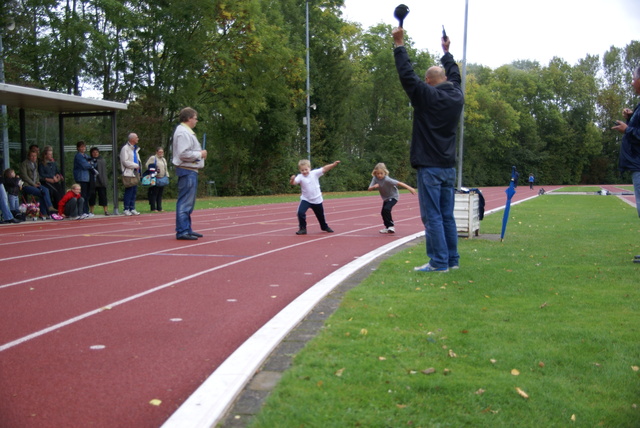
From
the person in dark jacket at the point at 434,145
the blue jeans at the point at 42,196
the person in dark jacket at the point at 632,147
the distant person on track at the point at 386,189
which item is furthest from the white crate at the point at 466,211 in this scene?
the blue jeans at the point at 42,196

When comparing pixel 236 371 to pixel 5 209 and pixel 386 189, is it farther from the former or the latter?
pixel 5 209

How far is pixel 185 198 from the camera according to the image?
1091cm

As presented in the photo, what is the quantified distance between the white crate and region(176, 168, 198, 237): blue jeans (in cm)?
455

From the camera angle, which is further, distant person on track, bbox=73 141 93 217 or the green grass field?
distant person on track, bbox=73 141 93 217

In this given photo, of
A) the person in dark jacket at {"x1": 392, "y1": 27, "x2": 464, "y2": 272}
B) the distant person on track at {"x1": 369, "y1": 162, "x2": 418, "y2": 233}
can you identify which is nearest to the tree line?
the distant person on track at {"x1": 369, "y1": 162, "x2": 418, "y2": 233}

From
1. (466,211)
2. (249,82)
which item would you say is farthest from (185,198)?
(249,82)

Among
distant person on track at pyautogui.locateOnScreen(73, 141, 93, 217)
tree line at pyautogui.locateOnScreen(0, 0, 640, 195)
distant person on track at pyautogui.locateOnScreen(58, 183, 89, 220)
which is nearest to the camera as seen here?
distant person on track at pyautogui.locateOnScreen(58, 183, 89, 220)

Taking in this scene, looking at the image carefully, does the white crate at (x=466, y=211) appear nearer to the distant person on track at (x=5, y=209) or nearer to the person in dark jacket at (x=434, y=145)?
the person in dark jacket at (x=434, y=145)

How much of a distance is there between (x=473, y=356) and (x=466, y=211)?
7411 mm

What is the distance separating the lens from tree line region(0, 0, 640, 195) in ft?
83.1

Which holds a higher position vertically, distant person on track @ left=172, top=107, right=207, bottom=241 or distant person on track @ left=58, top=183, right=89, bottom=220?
distant person on track @ left=172, top=107, right=207, bottom=241

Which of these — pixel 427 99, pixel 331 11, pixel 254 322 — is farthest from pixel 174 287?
pixel 331 11

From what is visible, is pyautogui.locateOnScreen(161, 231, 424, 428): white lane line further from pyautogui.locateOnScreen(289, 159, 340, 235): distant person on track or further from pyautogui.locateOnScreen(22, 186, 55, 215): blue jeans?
pyautogui.locateOnScreen(22, 186, 55, 215): blue jeans

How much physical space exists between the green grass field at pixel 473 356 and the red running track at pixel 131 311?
2.37 ft
